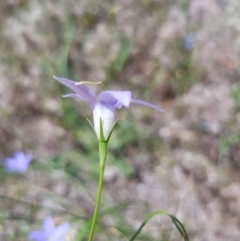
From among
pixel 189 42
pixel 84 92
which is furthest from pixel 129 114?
pixel 84 92

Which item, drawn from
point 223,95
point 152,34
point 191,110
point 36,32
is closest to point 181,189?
point 191,110

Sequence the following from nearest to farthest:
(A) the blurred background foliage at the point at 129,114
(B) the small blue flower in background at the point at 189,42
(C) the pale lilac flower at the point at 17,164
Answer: (C) the pale lilac flower at the point at 17,164, (A) the blurred background foliage at the point at 129,114, (B) the small blue flower in background at the point at 189,42

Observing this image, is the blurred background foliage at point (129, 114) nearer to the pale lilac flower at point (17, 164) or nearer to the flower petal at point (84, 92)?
the pale lilac flower at point (17, 164)

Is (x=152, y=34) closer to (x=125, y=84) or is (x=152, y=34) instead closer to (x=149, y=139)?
(x=125, y=84)

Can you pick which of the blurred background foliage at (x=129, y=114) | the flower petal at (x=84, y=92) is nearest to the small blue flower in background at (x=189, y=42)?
the blurred background foliage at (x=129, y=114)

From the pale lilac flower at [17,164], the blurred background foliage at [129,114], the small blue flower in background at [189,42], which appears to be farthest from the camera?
the small blue flower in background at [189,42]

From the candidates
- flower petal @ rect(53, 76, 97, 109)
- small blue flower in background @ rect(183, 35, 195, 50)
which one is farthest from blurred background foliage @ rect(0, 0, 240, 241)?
flower petal @ rect(53, 76, 97, 109)

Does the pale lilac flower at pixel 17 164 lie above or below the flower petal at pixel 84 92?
above

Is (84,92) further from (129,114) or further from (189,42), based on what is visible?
(189,42)
